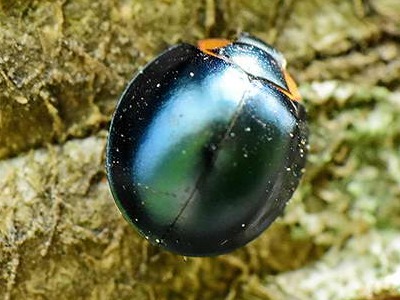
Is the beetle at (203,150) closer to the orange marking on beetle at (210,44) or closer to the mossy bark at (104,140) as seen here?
the orange marking on beetle at (210,44)

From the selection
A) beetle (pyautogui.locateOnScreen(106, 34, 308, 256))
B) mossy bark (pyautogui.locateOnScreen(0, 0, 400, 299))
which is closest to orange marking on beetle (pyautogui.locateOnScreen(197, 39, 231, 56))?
beetle (pyautogui.locateOnScreen(106, 34, 308, 256))

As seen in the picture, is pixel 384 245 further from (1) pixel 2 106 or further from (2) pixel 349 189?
(1) pixel 2 106

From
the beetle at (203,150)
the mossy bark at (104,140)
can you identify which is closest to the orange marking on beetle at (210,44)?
the beetle at (203,150)

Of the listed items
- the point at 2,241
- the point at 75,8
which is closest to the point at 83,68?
the point at 75,8

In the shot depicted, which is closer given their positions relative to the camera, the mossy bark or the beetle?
the beetle

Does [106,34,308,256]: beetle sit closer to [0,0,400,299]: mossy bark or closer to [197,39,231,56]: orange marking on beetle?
[197,39,231,56]: orange marking on beetle
